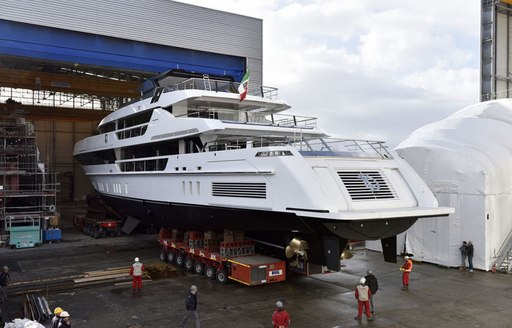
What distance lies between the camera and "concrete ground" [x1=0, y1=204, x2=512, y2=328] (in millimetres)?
8508

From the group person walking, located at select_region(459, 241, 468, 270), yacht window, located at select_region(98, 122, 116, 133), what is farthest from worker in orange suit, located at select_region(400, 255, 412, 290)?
yacht window, located at select_region(98, 122, 116, 133)

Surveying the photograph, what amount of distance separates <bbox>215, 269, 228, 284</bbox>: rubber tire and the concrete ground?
17cm

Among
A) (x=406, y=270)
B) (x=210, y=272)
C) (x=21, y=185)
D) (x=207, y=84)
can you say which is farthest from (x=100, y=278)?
(x=21, y=185)

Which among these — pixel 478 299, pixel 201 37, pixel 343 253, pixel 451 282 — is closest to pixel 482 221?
pixel 451 282

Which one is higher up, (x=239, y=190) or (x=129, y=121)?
(x=129, y=121)

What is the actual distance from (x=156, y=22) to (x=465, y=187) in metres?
14.3

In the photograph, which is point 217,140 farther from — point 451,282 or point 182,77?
point 451,282

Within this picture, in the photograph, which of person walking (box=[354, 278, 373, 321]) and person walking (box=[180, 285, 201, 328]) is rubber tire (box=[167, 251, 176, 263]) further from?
person walking (box=[354, 278, 373, 321])

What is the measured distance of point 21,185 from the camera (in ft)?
59.5

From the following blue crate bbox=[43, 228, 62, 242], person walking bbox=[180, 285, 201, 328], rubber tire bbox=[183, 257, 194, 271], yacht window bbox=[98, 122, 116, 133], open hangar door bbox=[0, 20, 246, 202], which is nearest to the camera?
person walking bbox=[180, 285, 201, 328]

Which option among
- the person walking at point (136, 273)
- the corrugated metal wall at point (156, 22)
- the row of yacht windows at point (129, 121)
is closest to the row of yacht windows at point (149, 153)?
the row of yacht windows at point (129, 121)

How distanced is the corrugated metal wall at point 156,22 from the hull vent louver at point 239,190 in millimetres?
10986

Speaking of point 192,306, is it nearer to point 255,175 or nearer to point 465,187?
point 255,175

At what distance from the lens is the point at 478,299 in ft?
33.1
